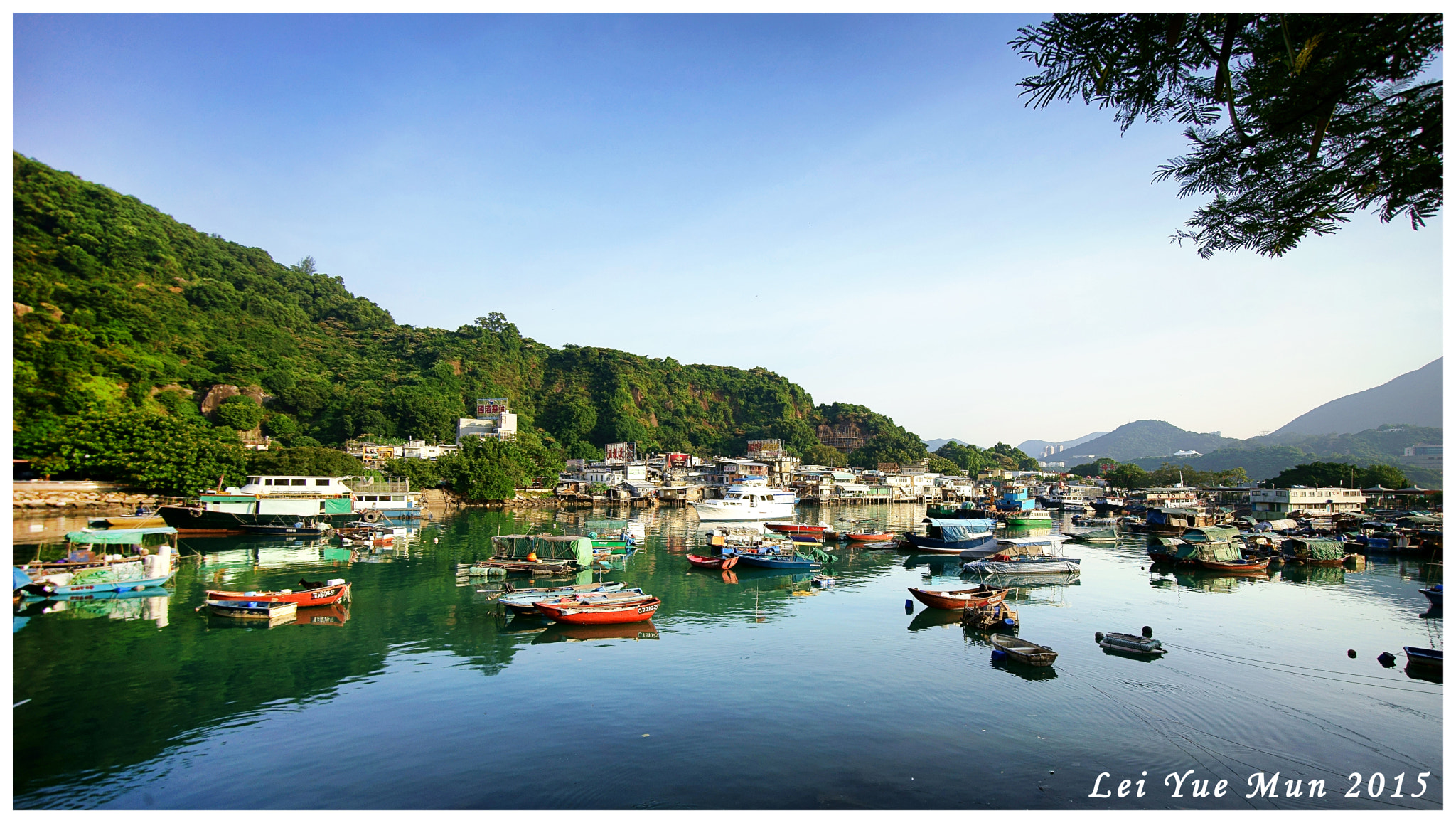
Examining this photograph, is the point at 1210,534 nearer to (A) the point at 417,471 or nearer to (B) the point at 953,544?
(B) the point at 953,544

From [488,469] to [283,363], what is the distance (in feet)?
126

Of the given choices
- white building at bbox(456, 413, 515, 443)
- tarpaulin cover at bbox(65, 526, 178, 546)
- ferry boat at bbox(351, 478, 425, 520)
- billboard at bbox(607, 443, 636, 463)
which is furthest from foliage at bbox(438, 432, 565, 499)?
tarpaulin cover at bbox(65, 526, 178, 546)

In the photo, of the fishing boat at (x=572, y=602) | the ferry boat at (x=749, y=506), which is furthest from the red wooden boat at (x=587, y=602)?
the ferry boat at (x=749, y=506)

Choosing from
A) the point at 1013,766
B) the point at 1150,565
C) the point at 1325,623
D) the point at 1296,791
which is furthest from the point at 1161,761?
the point at 1150,565

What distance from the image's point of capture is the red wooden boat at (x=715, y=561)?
83.6 ft

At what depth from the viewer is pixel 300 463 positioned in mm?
43781

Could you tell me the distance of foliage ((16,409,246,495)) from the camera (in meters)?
34.6

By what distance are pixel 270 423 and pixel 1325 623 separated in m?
76.7

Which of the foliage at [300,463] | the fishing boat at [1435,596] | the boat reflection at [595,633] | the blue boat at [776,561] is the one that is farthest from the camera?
the foliage at [300,463]

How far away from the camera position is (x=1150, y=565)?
2906cm

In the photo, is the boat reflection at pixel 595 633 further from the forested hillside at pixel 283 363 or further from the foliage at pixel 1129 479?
the foliage at pixel 1129 479

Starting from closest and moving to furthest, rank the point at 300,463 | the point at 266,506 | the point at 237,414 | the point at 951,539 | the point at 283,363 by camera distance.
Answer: the point at 951,539, the point at 266,506, the point at 300,463, the point at 237,414, the point at 283,363

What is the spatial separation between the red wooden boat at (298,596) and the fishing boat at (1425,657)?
81.4ft

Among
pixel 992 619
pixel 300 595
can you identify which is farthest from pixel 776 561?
pixel 300 595
